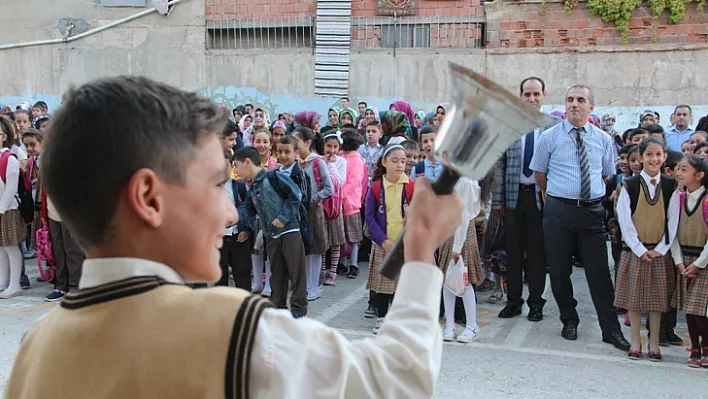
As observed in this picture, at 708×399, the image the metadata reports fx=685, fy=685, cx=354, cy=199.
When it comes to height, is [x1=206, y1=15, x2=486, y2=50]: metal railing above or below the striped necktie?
above

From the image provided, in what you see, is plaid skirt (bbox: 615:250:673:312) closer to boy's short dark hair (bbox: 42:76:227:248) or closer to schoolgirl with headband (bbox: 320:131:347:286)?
schoolgirl with headband (bbox: 320:131:347:286)

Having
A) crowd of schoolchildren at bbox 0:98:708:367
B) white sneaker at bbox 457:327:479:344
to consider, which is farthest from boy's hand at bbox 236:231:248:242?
white sneaker at bbox 457:327:479:344

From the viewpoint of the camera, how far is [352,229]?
800 centimetres

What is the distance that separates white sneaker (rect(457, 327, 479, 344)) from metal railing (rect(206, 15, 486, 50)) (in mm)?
11657

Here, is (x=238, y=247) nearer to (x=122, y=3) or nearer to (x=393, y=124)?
(x=393, y=124)

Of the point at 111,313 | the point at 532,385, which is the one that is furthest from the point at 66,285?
the point at 111,313

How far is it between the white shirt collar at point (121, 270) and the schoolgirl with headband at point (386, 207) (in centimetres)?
454

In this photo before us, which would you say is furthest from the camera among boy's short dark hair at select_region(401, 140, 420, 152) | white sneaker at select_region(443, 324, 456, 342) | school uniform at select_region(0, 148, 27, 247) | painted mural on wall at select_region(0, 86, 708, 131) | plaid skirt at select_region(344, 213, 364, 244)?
painted mural on wall at select_region(0, 86, 708, 131)

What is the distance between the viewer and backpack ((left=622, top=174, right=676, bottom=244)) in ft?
16.9

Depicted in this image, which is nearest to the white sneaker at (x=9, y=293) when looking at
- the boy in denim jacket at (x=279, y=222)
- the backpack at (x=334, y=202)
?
the boy in denim jacket at (x=279, y=222)

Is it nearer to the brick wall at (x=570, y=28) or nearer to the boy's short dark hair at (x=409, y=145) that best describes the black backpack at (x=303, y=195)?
the boy's short dark hair at (x=409, y=145)

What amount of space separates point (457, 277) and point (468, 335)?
521 mm

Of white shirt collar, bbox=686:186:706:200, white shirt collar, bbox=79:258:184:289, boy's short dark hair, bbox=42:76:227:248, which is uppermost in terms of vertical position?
boy's short dark hair, bbox=42:76:227:248

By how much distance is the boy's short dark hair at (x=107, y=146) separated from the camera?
1.15m
